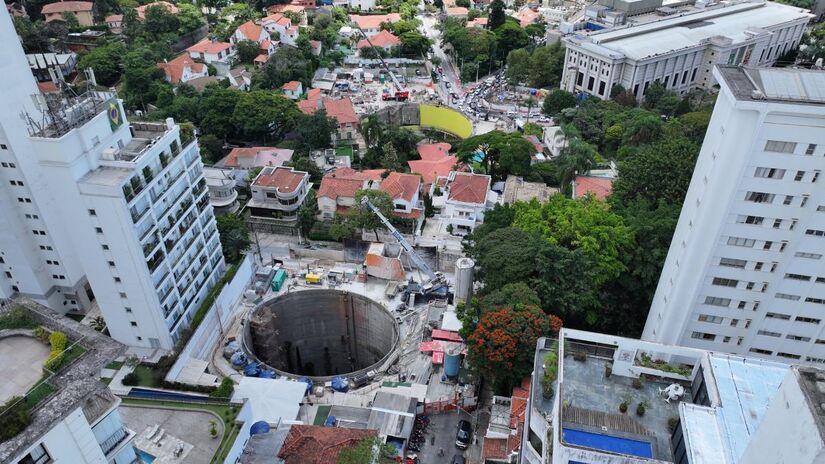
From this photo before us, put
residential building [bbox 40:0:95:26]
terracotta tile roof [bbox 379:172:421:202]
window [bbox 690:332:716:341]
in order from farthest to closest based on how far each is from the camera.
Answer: residential building [bbox 40:0:95:26] → terracotta tile roof [bbox 379:172:421:202] → window [bbox 690:332:716:341]

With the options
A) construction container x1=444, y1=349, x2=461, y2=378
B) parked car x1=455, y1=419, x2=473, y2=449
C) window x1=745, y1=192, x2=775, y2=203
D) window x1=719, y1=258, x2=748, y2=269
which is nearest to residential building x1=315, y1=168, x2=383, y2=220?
construction container x1=444, y1=349, x2=461, y2=378

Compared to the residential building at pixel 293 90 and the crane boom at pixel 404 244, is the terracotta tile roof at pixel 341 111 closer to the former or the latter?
the residential building at pixel 293 90

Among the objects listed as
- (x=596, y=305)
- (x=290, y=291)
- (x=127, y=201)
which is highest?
(x=127, y=201)

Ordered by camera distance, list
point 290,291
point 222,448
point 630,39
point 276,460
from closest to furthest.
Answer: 1. point 222,448
2. point 276,460
3. point 290,291
4. point 630,39

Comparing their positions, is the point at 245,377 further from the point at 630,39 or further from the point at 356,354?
the point at 630,39

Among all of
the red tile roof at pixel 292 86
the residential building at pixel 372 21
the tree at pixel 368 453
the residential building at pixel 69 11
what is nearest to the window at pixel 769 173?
the tree at pixel 368 453

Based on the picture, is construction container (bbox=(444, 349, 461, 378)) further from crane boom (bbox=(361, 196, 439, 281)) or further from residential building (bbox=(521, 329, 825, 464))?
crane boom (bbox=(361, 196, 439, 281))

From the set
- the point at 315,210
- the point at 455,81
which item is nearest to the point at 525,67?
the point at 455,81
